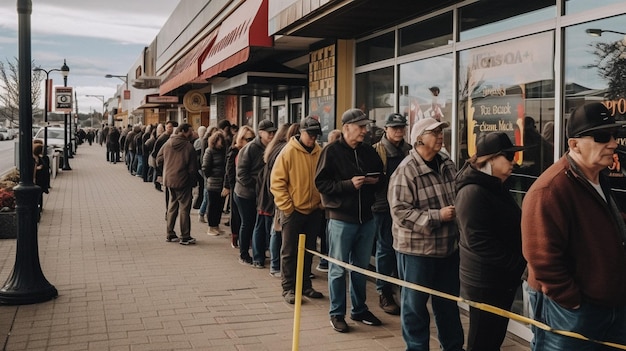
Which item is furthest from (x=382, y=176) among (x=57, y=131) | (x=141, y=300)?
(x=57, y=131)

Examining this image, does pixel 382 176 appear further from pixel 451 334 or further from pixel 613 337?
pixel 613 337

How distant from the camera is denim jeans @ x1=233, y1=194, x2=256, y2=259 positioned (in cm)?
884

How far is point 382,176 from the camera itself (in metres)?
6.25

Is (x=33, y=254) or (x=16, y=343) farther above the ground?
(x=33, y=254)

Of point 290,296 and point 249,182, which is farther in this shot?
point 249,182

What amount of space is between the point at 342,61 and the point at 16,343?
6.32m

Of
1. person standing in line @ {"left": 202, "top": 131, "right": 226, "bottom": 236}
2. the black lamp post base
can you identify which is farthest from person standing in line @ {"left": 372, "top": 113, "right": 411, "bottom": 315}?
person standing in line @ {"left": 202, "top": 131, "right": 226, "bottom": 236}

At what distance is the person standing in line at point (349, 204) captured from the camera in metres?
5.96

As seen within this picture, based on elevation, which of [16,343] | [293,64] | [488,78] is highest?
[293,64]

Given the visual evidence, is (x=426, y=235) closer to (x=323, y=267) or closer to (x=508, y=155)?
(x=508, y=155)

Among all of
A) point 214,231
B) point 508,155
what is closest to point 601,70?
point 508,155

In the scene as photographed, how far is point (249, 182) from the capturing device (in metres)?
8.70

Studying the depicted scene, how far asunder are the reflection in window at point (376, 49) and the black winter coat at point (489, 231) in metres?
5.01

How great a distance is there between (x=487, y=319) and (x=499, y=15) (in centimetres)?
350
